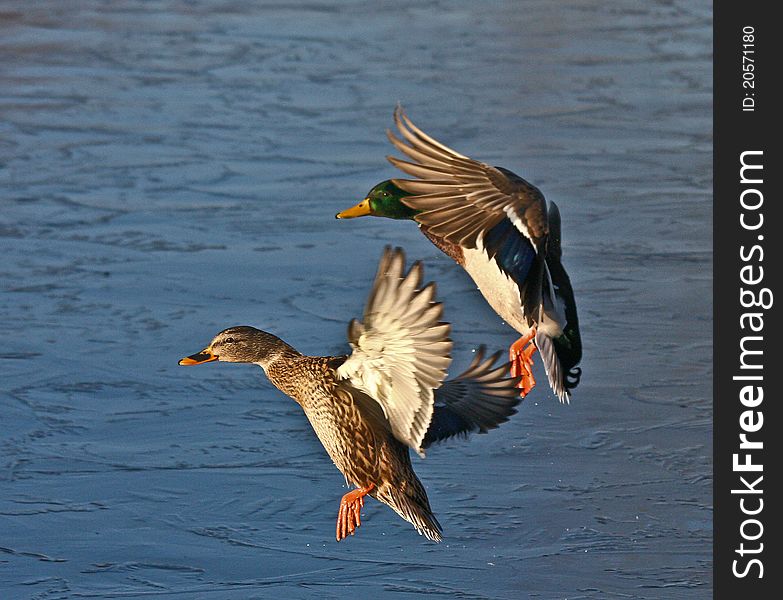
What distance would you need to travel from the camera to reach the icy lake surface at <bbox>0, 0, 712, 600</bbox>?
477 cm

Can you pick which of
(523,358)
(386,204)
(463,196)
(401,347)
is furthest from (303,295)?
(401,347)

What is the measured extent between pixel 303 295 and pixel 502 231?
221 cm

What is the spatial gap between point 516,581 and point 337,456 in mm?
664

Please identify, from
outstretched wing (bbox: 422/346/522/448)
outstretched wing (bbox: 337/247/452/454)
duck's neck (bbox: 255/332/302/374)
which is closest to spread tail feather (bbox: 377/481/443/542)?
outstretched wing (bbox: 422/346/522/448)

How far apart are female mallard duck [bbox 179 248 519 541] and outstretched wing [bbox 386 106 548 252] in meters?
Answer: 0.39

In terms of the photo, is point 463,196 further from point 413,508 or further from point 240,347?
point 413,508

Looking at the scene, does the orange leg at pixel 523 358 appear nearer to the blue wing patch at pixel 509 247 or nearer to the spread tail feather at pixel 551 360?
the spread tail feather at pixel 551 360

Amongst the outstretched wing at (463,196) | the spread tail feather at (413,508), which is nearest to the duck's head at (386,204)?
the outstretched wing at (463,196)

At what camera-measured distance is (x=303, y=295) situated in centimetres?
670

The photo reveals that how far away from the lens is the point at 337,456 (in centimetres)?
439

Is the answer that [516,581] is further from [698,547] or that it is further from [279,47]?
[279,47]

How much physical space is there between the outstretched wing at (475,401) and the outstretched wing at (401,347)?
548mm
